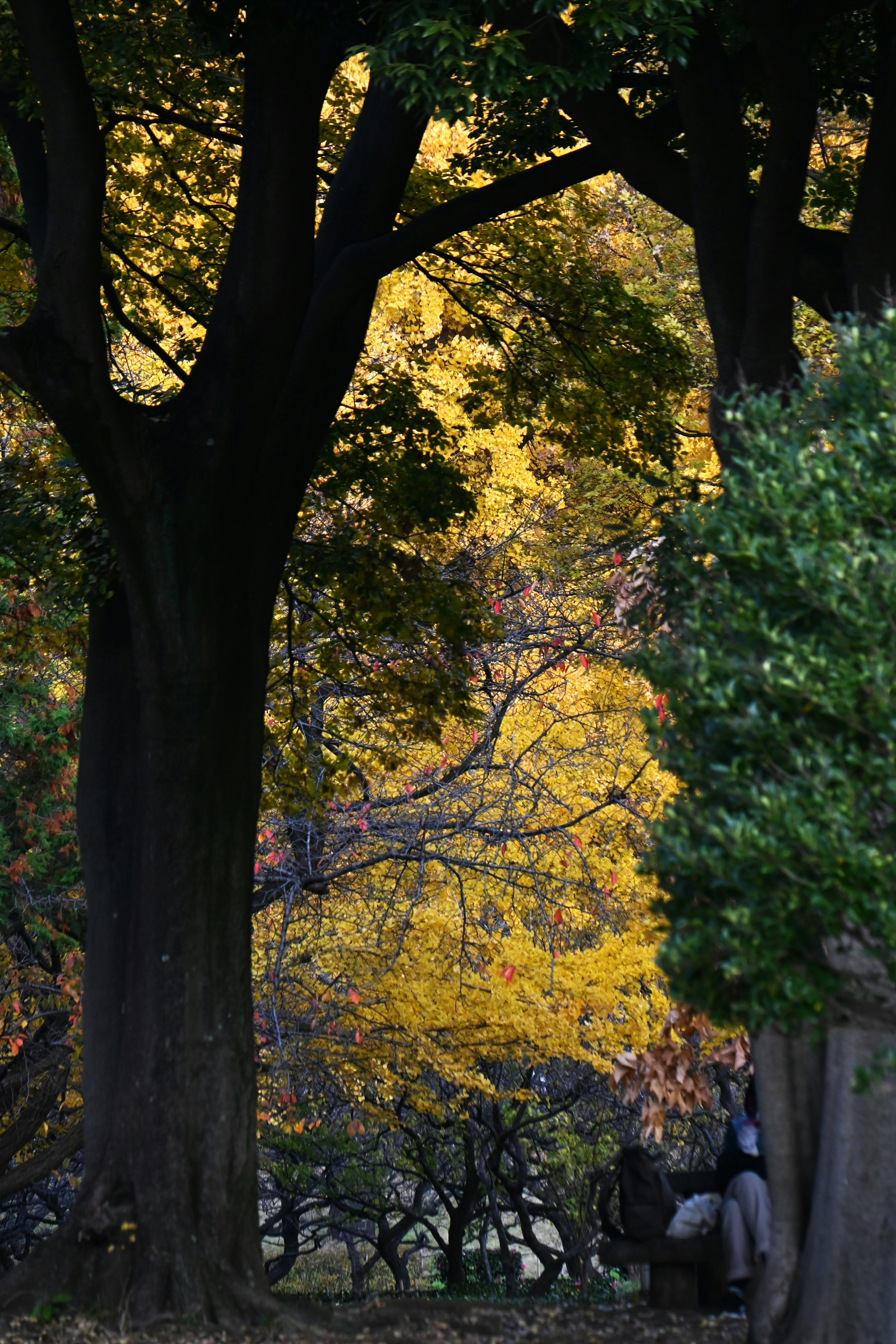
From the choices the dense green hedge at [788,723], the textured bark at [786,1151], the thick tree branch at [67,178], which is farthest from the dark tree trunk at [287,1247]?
the dense green hedge at [788,723]

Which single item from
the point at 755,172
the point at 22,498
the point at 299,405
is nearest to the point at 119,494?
the point at 299,405

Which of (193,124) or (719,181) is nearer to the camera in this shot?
(719,181)

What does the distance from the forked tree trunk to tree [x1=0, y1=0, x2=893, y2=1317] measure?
1 centimetres

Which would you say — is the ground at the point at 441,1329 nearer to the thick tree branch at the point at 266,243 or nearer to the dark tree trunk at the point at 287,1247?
the thick tree branch at the point at 266,243

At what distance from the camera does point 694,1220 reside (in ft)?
24.6

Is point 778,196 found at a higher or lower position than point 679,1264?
higher

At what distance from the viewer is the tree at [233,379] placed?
19.7 feet

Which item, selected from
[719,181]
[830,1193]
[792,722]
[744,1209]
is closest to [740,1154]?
[744,1209]

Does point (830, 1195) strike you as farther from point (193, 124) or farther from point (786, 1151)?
point (193, 124)

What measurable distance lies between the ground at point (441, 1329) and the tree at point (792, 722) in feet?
11.6

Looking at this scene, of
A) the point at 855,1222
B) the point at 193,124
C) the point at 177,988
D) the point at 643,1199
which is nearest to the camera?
the point at 855,1222

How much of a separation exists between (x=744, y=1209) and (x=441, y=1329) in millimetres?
1723

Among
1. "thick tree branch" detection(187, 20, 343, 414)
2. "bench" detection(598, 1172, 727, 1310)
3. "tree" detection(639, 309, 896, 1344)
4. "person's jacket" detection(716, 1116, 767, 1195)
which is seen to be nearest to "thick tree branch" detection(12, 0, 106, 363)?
"thick tree branch" detection(187, 20, 343, 414)

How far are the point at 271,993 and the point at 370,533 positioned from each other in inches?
162
